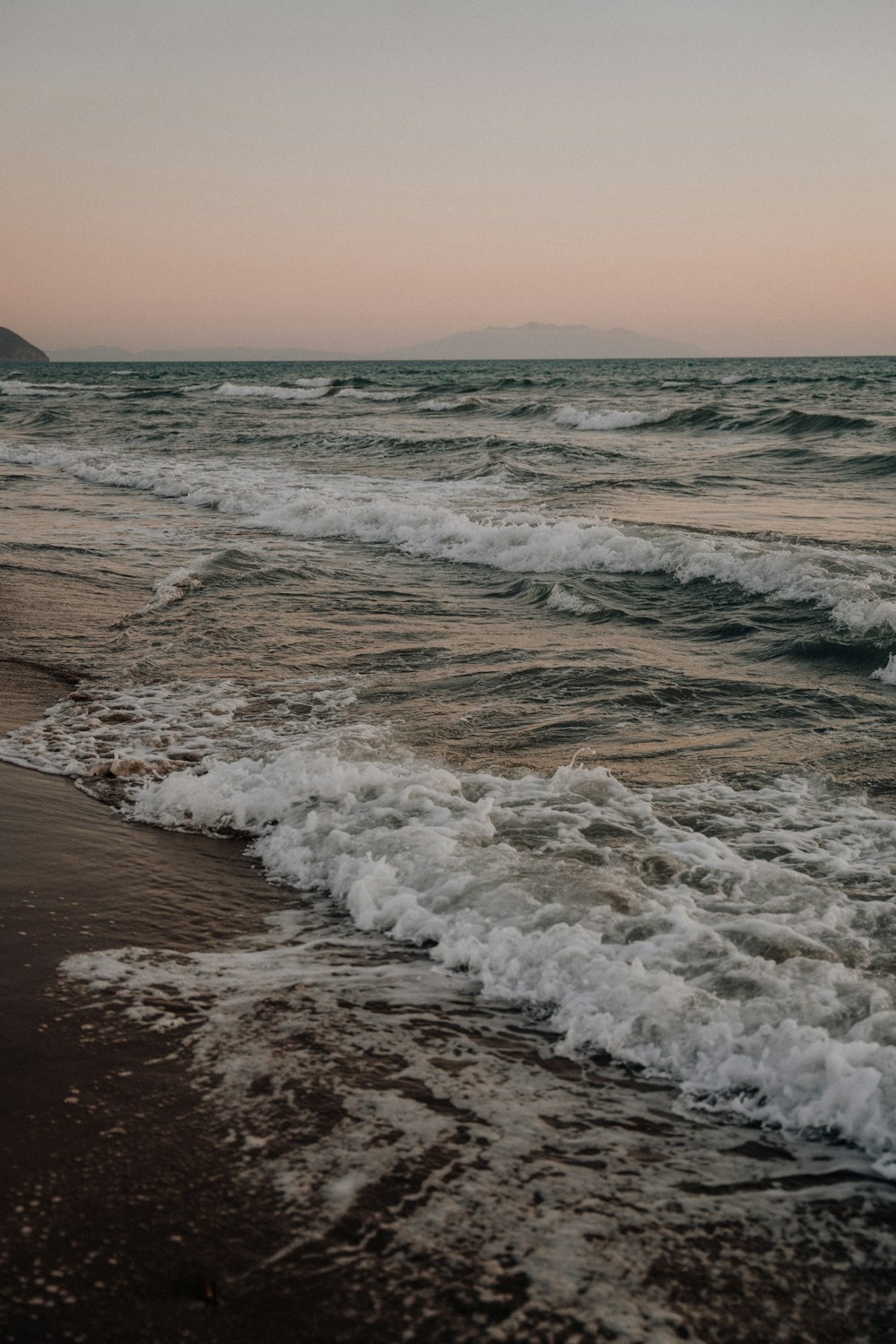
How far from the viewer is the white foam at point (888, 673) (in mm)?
7120

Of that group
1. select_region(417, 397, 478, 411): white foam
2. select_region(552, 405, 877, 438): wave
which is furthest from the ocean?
select_region(417, 397, 478, 411): white foam

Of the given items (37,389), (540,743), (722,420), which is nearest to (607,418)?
(722,420)

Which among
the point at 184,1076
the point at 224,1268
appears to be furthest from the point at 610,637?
the point at 224,1268

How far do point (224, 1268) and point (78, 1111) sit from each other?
26.4 inches

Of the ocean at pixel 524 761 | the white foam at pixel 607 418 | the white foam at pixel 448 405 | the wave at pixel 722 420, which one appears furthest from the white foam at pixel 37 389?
the ocean at pixel 524 761

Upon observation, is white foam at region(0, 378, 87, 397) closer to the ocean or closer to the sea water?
the sea water

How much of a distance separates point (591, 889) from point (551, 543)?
8.17m

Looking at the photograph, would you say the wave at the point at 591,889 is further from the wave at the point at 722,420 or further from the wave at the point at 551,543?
the wave at the point at 722,420

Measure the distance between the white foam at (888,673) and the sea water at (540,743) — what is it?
14 millimetres

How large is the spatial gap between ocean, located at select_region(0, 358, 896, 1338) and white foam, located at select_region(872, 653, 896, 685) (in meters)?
0.01

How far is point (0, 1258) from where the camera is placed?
2.08m

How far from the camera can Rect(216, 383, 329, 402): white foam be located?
48.3 metres

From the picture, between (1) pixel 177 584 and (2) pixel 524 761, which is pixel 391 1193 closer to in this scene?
(2) pixel 524 761

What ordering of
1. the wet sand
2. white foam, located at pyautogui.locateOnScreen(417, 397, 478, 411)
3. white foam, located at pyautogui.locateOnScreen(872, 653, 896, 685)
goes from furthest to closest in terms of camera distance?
white foam, located at pyautogui.locateOnScreen(417, 397, 478, 411) < white foam, located at pyautogui.locateOnScreen(872, 653, 896, 685) < the wet sand
